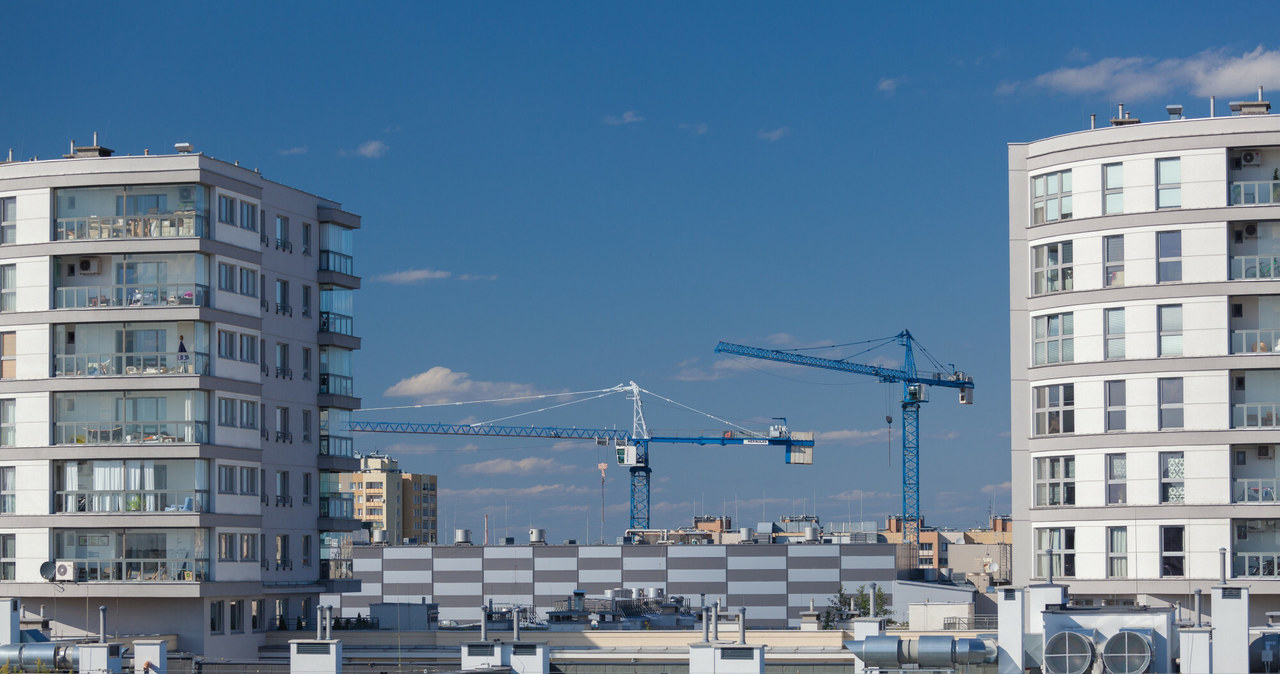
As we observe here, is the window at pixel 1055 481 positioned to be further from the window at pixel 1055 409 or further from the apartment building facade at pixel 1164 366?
the window at pixel 1055 409

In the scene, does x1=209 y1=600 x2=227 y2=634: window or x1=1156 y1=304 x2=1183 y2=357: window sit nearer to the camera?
x1=1156 y1=304 x2=1183 y2=357: window

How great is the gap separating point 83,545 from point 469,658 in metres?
27.4

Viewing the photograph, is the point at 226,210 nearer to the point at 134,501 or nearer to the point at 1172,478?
the point at 134,501

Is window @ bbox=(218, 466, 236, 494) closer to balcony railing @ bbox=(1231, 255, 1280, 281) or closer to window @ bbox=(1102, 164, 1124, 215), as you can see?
window @ bbox=(1102, 164, 1124, 215)

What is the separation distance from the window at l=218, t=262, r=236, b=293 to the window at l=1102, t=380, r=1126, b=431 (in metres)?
36.1

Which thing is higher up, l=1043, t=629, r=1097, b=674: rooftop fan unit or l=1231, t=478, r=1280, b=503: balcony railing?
l=1231, t=478, r=1280, b=503: balcony railing

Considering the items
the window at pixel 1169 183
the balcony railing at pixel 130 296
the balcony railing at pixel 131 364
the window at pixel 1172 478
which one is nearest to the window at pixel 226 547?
the balcony railing at pixel 131 364

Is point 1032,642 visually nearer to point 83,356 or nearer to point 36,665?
point 36,665

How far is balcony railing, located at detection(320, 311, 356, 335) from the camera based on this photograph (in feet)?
267

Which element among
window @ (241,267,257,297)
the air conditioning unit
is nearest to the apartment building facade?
window @ (241,267,257,297)

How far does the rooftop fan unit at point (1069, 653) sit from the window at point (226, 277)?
39.4 meters

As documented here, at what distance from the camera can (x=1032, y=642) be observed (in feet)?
165

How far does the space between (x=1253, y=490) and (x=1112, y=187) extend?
40.1 feet

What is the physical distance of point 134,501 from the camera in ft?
231
